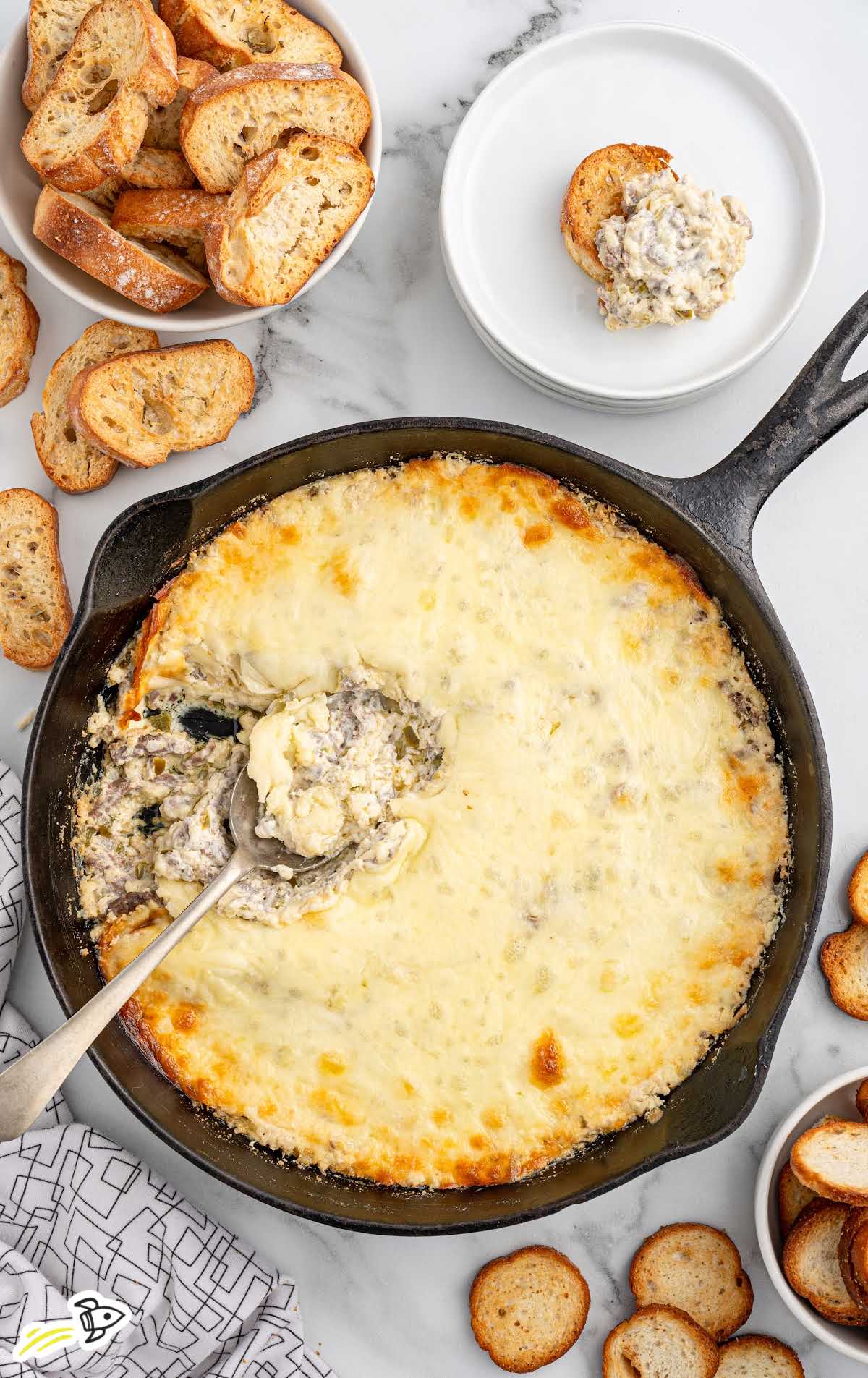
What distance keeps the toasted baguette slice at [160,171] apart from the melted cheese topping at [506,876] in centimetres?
99

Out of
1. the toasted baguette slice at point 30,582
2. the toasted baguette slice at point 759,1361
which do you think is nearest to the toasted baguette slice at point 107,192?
the toasted baguette slice at point 30,582

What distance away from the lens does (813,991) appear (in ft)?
9.72

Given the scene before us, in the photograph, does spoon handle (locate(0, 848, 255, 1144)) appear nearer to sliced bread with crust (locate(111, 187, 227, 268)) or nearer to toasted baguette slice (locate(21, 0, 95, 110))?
sliced bread with crust (locate(111, 187, 227, 268))

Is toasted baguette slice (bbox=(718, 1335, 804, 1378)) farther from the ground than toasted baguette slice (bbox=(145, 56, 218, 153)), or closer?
closer

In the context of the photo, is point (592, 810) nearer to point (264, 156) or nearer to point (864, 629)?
point (864, 629)

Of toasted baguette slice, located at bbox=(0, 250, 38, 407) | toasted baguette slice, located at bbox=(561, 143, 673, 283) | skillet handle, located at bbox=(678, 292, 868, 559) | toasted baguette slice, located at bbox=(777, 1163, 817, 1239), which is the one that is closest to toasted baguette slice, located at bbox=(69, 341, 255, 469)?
toasted baguette slice, located at bbox=(0, 250, 38, 407)

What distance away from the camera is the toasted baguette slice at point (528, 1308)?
291cm

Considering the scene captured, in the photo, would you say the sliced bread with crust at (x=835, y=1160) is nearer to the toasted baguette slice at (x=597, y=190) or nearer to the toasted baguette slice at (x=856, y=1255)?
the toasted baguette slice at (x=856, y=1255)

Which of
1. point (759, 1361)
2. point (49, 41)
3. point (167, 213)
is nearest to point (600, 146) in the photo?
point (167, 213)

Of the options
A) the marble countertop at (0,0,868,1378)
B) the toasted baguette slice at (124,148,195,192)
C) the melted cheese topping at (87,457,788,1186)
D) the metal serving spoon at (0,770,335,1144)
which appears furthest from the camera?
the marble countertop at (0,0,868,1378)

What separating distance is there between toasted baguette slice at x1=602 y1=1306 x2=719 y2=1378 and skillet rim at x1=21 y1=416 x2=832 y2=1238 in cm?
65

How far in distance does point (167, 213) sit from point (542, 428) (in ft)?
3.47

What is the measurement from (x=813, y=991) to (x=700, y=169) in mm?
2123

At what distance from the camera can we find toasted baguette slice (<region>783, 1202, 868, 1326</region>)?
276 cm
